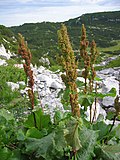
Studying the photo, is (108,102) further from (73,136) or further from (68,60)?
(73,136)

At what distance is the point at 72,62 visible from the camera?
→ 2.88m

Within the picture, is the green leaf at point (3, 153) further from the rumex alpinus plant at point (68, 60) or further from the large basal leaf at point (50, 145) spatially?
the rumex alpinus plant at point (68, 60)

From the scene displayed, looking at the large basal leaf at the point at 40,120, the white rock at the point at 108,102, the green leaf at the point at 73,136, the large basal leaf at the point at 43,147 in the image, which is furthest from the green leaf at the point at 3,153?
the white rock at the point at 108,102

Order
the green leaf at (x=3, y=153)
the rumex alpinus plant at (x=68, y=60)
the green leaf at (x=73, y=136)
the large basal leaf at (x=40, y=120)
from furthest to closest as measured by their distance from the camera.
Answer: the large basal leaf at (x=40, y=120) → the green leaf at (x=3, y=153) → the rumex alpinus plant at (x=68, y=60) → the green leaf at (x=73, y=136)

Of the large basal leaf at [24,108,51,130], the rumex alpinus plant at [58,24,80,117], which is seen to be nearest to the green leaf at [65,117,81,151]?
the rumex alpinus plant at [58,24,80,117]

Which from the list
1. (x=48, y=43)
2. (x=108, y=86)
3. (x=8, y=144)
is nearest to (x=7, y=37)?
(x=48, y=43)

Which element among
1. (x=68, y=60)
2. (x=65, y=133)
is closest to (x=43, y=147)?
(x=65, y=133)

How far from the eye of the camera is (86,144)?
309 centimetres

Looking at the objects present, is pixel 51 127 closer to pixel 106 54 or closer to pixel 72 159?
pixel 72 159

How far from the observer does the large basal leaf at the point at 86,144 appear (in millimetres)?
3043

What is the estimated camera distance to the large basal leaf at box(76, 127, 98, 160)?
3.04m

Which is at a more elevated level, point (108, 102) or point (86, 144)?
point (86, 144)

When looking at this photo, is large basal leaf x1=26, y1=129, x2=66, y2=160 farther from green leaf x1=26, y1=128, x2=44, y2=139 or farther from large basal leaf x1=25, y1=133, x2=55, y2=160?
green leaf x1=26, y1=128, x2=44, y2=139

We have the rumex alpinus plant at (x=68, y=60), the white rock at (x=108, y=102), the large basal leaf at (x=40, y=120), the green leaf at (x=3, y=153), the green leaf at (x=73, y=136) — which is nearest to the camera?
the green leaf at (x=73, y=136)
